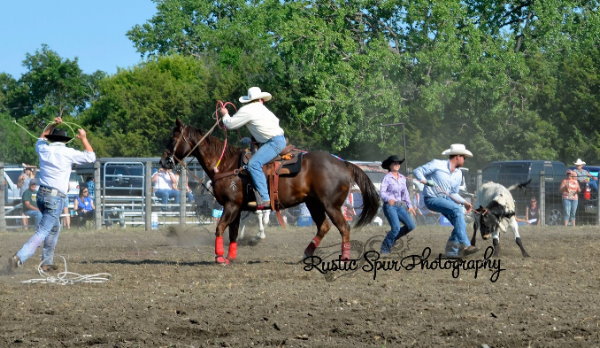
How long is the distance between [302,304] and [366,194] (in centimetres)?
488

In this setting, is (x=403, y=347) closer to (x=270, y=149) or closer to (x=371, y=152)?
(x=270, y=149)

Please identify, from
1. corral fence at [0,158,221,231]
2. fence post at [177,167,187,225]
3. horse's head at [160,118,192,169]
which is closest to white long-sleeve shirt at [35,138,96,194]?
horse's head at [160,118,192,169]

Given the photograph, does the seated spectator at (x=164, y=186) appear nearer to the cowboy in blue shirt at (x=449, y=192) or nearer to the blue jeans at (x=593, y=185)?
the blue jeans at (x=593, y=185)

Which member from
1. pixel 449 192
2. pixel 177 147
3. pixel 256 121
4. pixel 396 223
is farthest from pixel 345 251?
pixel 177 147

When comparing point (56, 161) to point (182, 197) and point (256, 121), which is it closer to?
point (256, 121)

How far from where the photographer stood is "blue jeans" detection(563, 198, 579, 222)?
26.6m

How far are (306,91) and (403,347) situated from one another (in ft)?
118

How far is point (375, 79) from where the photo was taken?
40.6 metres

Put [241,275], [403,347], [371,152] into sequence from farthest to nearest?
[371,152]
[241,275]
[403,347]

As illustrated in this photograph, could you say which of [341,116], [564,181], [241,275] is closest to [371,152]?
[341,116]

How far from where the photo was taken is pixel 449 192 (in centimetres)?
1409

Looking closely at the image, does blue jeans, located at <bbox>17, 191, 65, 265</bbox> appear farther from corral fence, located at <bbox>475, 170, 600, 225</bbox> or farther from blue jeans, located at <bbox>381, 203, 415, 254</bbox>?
corral fence, located at <bbox>475, 170, 600, 225</bbox>

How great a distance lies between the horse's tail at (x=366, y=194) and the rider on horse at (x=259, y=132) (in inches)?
47.6

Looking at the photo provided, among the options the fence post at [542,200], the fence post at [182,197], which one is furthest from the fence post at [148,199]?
the fence post at [542,200]
